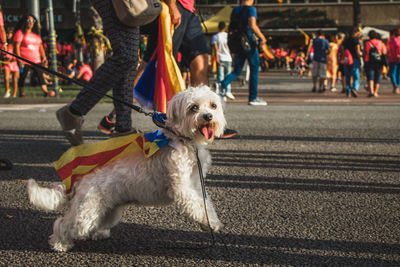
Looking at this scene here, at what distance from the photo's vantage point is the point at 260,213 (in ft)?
10.5

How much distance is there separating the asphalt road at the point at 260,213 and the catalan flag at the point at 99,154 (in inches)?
16.1

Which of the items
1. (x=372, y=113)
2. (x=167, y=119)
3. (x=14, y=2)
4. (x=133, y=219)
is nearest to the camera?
(x=167, y=119)

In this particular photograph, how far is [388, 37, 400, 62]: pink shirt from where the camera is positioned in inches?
562

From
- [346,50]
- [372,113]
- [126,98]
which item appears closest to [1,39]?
[126,98]

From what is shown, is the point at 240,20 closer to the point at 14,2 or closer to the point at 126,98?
the point at 126,98

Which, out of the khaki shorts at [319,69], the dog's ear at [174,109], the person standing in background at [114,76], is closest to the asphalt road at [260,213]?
the person standing in background at [114,76]

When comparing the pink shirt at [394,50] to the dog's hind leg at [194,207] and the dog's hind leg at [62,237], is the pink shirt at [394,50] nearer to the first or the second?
the dog's hind leg at [194,207]

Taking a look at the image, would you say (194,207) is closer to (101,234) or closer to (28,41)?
(101,234)

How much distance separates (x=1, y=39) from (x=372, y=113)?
6.82 meters

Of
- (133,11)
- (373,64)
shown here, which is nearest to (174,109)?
(133,11)

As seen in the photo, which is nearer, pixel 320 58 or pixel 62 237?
pixel 62 237

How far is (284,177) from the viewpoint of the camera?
4191 millimetres

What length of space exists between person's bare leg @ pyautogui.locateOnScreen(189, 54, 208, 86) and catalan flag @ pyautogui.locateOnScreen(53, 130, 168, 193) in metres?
2.40

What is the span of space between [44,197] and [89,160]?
0.32 m
